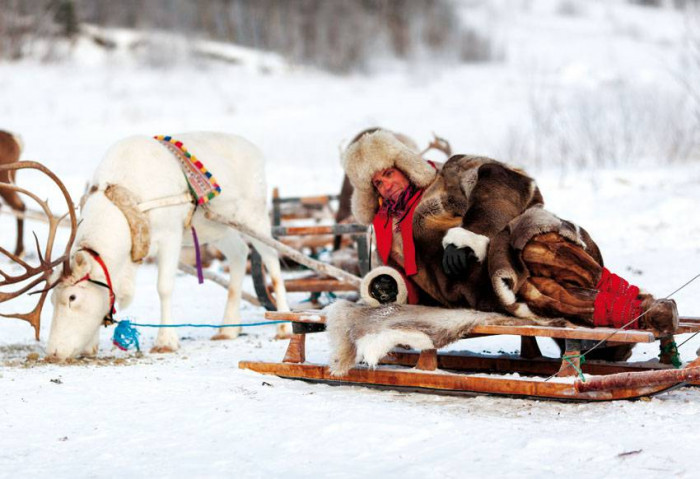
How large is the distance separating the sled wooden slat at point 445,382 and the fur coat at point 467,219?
392mm

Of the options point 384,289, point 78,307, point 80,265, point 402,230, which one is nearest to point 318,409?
point 384,289

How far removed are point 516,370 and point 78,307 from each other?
2.77m

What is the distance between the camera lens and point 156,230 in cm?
640

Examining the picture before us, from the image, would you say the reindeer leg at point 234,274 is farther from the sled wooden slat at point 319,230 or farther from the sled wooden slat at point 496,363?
the sled wooden slat at point 496,363

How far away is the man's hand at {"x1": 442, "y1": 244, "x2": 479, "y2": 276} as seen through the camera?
14.5 ft

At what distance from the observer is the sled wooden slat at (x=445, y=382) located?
4035 mm

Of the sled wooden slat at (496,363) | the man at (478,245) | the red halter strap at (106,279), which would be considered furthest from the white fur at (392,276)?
the red halter strap at (106,279)

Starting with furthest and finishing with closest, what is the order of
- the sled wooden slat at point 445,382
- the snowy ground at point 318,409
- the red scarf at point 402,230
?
the red scarf at point 402,230
the sled wooden slat at point 445,382
the snowy ground at point 318,409

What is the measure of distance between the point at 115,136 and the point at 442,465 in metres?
19.6

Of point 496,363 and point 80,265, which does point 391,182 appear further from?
point 80,265

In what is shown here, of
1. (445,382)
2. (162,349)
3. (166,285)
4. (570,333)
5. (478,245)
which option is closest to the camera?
(570,333)

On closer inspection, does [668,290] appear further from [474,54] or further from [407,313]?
[474,54]

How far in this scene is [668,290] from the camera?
790 centimetres

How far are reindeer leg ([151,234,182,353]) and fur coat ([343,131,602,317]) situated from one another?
5.99 ft
